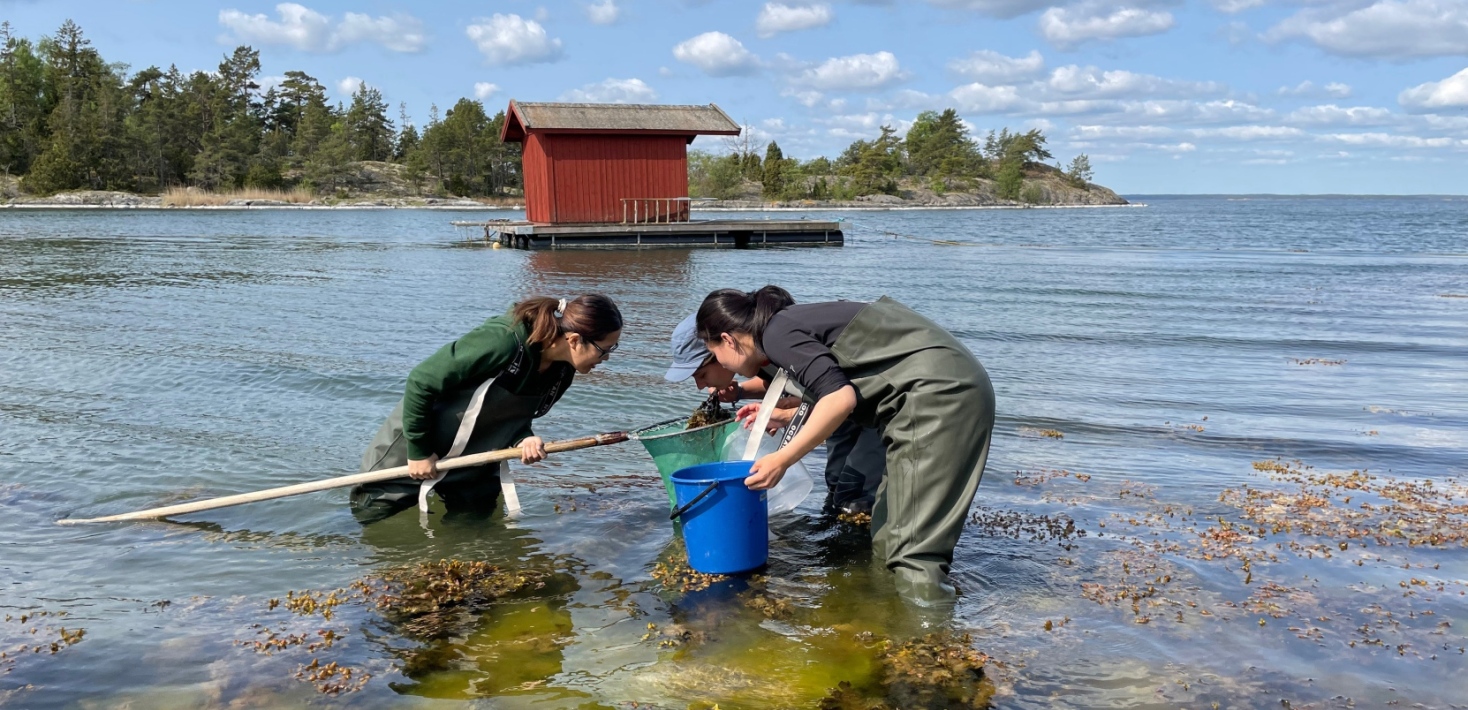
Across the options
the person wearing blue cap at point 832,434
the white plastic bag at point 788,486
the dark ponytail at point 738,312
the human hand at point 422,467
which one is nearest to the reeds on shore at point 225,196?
the human hand at point 422,467

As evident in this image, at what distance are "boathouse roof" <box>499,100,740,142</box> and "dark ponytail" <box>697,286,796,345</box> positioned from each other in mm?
28699

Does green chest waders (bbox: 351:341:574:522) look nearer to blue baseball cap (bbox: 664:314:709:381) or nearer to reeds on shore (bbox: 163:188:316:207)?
blue baseball cap (bbox: 664:314:709:381)

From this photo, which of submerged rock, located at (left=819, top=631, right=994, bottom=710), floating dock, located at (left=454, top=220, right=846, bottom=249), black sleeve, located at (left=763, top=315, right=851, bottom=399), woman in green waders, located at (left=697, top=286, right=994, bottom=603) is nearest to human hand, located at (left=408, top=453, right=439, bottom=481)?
woman in green waders, located at (left=697, top=286, right=994, bottom=603)

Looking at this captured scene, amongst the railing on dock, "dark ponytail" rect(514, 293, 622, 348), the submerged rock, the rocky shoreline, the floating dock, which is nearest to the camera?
the submerged rock

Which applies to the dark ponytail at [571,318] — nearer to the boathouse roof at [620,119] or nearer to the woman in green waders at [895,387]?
the woman in green waders at [895,387]

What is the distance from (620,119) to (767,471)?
2998 centimetres

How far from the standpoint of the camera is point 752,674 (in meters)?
3.99

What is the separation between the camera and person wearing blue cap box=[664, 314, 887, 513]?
5.02 meters

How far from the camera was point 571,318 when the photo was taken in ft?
15.8

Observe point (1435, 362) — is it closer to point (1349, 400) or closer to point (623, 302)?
point (1349, 400)

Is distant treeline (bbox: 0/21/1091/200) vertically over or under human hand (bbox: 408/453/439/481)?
over

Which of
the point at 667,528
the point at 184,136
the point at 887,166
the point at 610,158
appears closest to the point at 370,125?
the point at 184,136


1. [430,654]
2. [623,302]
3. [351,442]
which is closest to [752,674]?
[430,654]

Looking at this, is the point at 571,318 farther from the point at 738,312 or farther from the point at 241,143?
the point at 241,143
